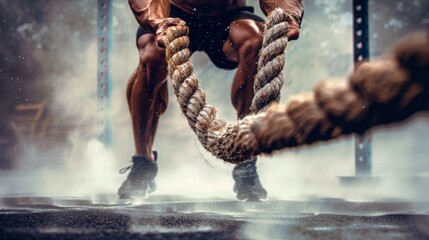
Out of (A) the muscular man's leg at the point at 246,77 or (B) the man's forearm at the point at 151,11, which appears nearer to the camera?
(B) the man's forearm at the point at 151,11

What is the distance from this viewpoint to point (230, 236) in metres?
1.27

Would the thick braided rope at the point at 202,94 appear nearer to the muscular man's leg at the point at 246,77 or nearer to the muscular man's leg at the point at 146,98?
the muscular man's leg at the point at 246,77

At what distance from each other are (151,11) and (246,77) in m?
0.50

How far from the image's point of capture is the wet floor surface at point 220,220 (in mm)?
1312

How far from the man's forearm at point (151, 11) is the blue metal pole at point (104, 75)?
1335 mm

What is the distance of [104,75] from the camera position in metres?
3.36

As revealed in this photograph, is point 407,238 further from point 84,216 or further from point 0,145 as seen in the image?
point 0,145

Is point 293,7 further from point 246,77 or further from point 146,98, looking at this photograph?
point 146,98

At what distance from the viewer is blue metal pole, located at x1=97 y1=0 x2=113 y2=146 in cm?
336

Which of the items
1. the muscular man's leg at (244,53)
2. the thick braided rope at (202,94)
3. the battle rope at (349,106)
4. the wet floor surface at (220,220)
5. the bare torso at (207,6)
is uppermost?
the bare torso at (207,6)

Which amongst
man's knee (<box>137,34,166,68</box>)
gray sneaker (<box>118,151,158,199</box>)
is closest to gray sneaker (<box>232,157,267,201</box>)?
gray sneaker (<box>118,151,158,199</box>)

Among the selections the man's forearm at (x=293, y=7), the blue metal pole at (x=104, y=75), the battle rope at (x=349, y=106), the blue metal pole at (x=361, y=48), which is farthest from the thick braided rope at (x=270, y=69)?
the blue metal pole at (x=104, y=75)

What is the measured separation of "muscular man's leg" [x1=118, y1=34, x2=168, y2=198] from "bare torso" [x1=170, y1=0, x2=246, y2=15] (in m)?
0.21

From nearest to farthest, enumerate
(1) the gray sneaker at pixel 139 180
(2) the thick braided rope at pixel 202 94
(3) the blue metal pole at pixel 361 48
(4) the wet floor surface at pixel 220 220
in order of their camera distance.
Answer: (4) the wet floor surface at pixel 220 220 < (2) the thick braided rope at pixel 202 94 < (1) the gray sneaker at pixel 139 180 < (3) the blue metal pole at pixel 361 48
